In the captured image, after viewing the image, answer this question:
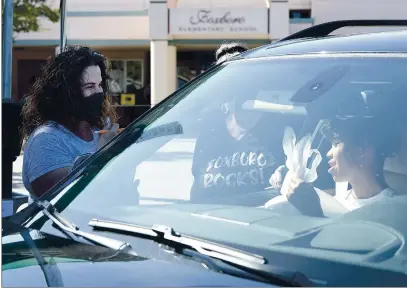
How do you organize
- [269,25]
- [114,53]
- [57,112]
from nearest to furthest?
[57,112] < [269,25] < [114,53]

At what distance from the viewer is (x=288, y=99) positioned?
241 cm

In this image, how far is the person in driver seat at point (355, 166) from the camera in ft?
6.99

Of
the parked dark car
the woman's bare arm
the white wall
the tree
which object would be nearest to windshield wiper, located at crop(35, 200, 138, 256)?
the parked dark car

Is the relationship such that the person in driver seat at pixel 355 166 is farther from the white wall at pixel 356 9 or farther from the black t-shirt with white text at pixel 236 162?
the white wall at pixel 356 9

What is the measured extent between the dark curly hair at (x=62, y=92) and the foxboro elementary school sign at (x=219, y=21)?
1864cm

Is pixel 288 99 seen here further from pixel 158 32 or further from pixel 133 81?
pixel 133 81

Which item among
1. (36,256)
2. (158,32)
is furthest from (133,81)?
(36,256)

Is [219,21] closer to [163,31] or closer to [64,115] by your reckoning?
[163,31]

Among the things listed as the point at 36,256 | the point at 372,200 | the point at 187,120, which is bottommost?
the point at 36,256

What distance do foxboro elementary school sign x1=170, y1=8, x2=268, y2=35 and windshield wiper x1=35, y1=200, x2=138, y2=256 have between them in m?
20.0

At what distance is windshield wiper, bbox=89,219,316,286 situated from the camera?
5.50 ft

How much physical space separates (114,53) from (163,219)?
24.6m

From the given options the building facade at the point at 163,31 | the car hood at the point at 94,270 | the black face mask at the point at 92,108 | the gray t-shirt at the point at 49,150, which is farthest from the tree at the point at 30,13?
the car hood at the point at 94,270

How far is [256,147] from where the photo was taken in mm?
2490
